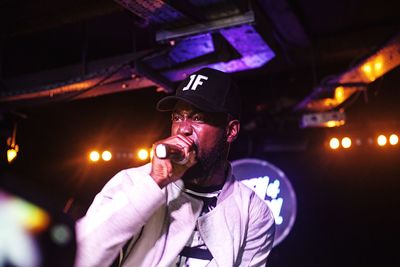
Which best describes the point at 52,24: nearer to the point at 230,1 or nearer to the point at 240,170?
the point at 230,1

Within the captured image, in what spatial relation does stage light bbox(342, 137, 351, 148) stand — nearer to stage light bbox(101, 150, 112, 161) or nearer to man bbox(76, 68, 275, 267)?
stage light bbox(101, 150, 112, 161)

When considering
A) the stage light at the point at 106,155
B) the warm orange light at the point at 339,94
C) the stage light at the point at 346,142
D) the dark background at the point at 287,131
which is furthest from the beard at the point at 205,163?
the stage light at the point at 106,155

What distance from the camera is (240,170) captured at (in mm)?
5965

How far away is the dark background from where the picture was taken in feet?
15.9

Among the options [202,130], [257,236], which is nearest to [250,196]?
[257,236]

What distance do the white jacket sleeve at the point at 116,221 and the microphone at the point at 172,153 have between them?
0.34 ft

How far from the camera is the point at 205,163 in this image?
179 cm

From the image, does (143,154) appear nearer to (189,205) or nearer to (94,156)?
(94,156)

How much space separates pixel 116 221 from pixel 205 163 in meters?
0.62

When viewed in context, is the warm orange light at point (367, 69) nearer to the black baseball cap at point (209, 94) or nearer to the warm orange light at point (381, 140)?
the warm orange light at point (381, 140)

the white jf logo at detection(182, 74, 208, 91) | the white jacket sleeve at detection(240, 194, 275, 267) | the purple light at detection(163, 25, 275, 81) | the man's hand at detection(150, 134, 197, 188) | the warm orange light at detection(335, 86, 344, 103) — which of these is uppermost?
the purple light at detection(163, 25, 275, 81)

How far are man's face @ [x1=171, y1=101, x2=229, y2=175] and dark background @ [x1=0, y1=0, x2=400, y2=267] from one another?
3078 millimetres

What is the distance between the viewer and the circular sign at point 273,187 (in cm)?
571

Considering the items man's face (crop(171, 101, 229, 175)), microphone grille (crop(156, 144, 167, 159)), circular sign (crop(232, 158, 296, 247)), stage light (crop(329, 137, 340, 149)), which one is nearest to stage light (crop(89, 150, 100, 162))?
circular sign (crop(232, 158, 296, 247))
